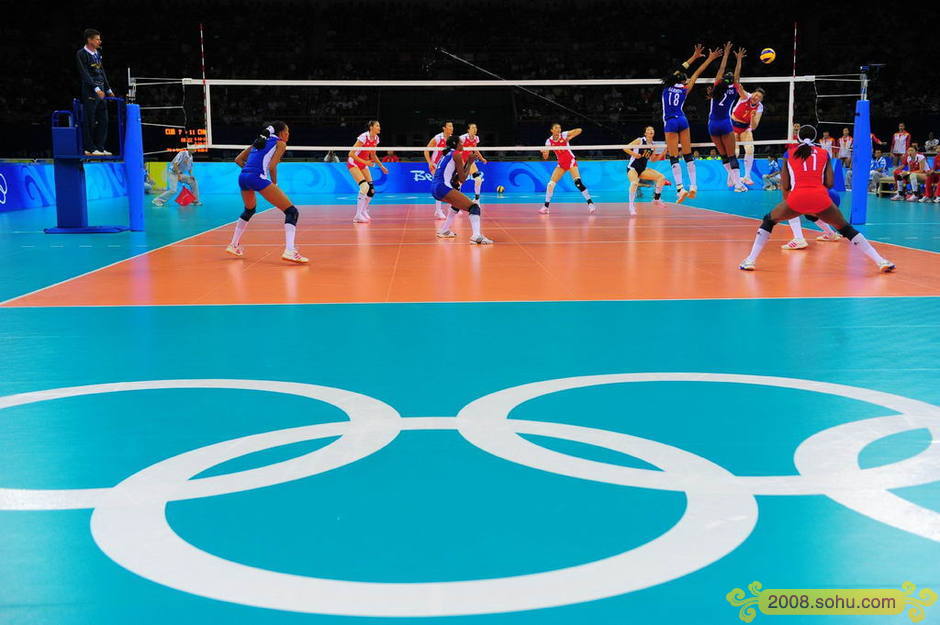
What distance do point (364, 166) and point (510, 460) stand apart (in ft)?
57.0

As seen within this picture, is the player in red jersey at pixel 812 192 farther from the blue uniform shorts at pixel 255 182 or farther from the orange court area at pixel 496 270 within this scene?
the blue uniform shorts at pixel 255 182

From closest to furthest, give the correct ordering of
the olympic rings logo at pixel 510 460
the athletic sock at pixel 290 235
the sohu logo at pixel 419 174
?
1. the olympic rings logo at pixel 510 460
2. the athletic sock at pixel 290 235
3. the sohu logo at pixel 419 174

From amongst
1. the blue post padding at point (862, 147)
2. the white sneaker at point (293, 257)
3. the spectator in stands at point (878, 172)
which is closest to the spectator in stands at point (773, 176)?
the spectator in stands at point (878, 172)

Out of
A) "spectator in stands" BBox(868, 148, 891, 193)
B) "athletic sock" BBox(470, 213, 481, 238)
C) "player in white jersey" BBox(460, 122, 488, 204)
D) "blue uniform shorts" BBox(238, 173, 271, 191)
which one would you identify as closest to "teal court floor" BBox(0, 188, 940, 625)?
"blue uniform shorts" BBox(238, 173, 271, 191)

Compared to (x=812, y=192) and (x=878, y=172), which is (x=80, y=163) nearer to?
(x=812, y=192)

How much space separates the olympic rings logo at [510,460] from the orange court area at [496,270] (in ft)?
12.5

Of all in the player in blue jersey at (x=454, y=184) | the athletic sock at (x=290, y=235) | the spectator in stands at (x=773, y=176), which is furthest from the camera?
the spectator in stands at (x=773, y=176)

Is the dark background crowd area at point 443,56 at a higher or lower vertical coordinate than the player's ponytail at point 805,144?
higher

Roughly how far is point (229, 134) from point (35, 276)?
83.3 ft

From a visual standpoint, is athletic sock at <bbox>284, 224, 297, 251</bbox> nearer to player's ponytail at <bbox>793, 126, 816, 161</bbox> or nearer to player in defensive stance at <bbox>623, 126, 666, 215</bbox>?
player's ponytail at <bbox>793, 126, 816, 161</bbox>

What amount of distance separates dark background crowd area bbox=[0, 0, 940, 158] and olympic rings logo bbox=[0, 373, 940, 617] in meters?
32.1

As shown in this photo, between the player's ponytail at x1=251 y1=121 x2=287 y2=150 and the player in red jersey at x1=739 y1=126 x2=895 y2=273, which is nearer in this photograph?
the player in red jersey at x1=739 y1=126 x2=895 y2=273

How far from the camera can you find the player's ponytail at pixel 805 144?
10016 millimetres

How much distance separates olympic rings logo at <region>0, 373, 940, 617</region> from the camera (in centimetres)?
280
